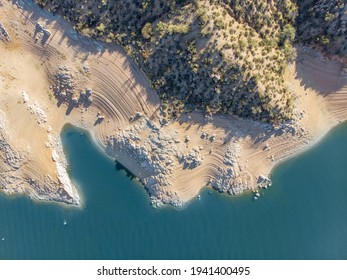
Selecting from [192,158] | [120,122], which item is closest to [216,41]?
[192,158]

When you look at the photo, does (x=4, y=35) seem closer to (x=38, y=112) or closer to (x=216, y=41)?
(x=38, y=112)

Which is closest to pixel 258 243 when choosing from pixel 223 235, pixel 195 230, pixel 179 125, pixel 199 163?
pixel 223 235

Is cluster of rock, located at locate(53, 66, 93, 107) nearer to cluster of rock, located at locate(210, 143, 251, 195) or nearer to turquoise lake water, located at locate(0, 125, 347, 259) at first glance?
turquoise lake water, located at locate(0, 125, 347, 259)

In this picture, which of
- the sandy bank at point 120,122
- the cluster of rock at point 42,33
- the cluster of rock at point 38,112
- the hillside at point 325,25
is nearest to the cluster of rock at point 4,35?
the sandy bank at point 120,122

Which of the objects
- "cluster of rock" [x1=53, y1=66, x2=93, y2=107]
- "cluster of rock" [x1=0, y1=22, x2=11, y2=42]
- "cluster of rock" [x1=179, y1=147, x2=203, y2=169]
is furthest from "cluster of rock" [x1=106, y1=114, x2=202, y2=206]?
"cluster of rock" [x1=0, y1=22, x2=11, y2=42]

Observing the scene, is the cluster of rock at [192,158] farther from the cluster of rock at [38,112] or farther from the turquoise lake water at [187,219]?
the cluster of rock at [38,112]
